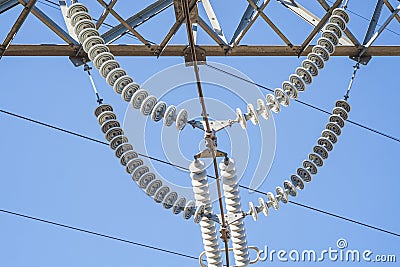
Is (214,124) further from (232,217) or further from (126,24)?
(126,24)

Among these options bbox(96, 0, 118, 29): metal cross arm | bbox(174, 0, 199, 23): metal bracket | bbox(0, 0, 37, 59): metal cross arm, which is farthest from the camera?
bbox(174, 0, 199, 23): metal bracket

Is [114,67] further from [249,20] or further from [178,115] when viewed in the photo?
[249,20]

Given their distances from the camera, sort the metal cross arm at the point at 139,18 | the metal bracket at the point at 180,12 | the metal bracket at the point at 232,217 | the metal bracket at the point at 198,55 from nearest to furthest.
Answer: the metal bracket at the point at 232,217 → the metal bracket at the point at 180,12 → the metal cross arm at the point at 139,18 → the metal bracket at the point at 198,55

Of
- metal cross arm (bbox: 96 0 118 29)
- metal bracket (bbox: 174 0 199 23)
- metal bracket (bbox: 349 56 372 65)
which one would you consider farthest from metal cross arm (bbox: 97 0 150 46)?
metal bracket (bbox: 349 56 372 65)

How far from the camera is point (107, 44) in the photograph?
1098 centimetres

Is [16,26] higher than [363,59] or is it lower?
lower

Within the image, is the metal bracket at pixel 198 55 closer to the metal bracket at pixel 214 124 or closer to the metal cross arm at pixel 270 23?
the metal cross arm at pixel 270 23

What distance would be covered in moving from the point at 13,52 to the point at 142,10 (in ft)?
4.56

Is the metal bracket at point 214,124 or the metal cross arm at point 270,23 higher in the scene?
the metal cross arm at point 270,23

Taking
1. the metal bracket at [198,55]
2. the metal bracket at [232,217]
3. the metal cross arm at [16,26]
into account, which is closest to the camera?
the metal cross arm at [16,26]

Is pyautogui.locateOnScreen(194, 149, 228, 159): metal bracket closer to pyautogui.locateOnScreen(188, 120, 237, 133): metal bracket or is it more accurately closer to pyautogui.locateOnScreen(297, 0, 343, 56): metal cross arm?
pyautogui.locateOnScreen(188, 120, 237, 133): metal bracket

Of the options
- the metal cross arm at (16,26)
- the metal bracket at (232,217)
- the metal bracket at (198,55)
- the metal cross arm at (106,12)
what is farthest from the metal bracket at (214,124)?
the metal cross arm at (16,26)

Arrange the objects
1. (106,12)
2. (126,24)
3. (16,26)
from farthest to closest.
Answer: (126,24)
(106,12)
(16,26)

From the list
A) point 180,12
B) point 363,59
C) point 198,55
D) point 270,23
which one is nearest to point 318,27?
point 270,23
